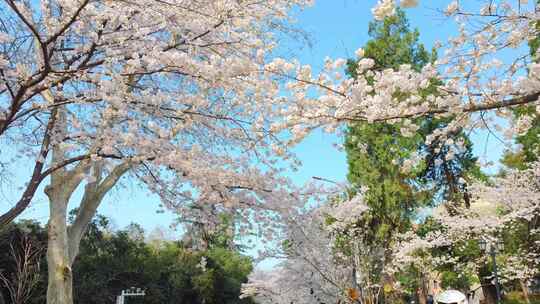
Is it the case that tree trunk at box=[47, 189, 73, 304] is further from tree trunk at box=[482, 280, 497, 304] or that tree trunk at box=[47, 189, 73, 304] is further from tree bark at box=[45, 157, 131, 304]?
tree trunk at box=[482, 280, 497, 304]

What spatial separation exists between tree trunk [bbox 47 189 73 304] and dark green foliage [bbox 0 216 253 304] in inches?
208

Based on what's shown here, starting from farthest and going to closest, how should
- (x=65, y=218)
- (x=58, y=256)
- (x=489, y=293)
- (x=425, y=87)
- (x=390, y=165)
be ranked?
1. (x=489, y=293)
2. (x=390, y=165)
3. (x=65, y=218)
4. (x=58, y=256)
5. (x=425, y=87)

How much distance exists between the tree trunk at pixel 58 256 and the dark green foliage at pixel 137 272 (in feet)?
17.3

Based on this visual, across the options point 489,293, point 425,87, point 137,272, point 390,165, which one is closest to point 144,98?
point 425,87

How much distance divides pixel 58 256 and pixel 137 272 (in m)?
10.1

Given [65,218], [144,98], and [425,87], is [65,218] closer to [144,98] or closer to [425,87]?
[144,98]

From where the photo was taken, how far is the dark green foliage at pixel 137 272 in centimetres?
1316

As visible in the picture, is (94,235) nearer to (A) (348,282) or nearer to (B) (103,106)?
(A) (348,282)

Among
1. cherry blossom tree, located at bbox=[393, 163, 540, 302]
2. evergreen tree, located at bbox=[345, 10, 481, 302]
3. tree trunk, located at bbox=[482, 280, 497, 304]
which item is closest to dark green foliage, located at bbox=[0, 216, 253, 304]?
evergreen tree, located at bbox=[345, 10, 481, 302]

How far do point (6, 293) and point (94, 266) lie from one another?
2585 mm

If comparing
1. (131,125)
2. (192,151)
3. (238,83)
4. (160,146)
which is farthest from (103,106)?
(238,83)

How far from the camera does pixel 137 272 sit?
15.4m

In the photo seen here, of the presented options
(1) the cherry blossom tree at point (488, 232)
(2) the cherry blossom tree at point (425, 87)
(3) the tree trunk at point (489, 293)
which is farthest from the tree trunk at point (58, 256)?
(3) the tree trunk at point (489, 293)

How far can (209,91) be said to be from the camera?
16.4 ft
